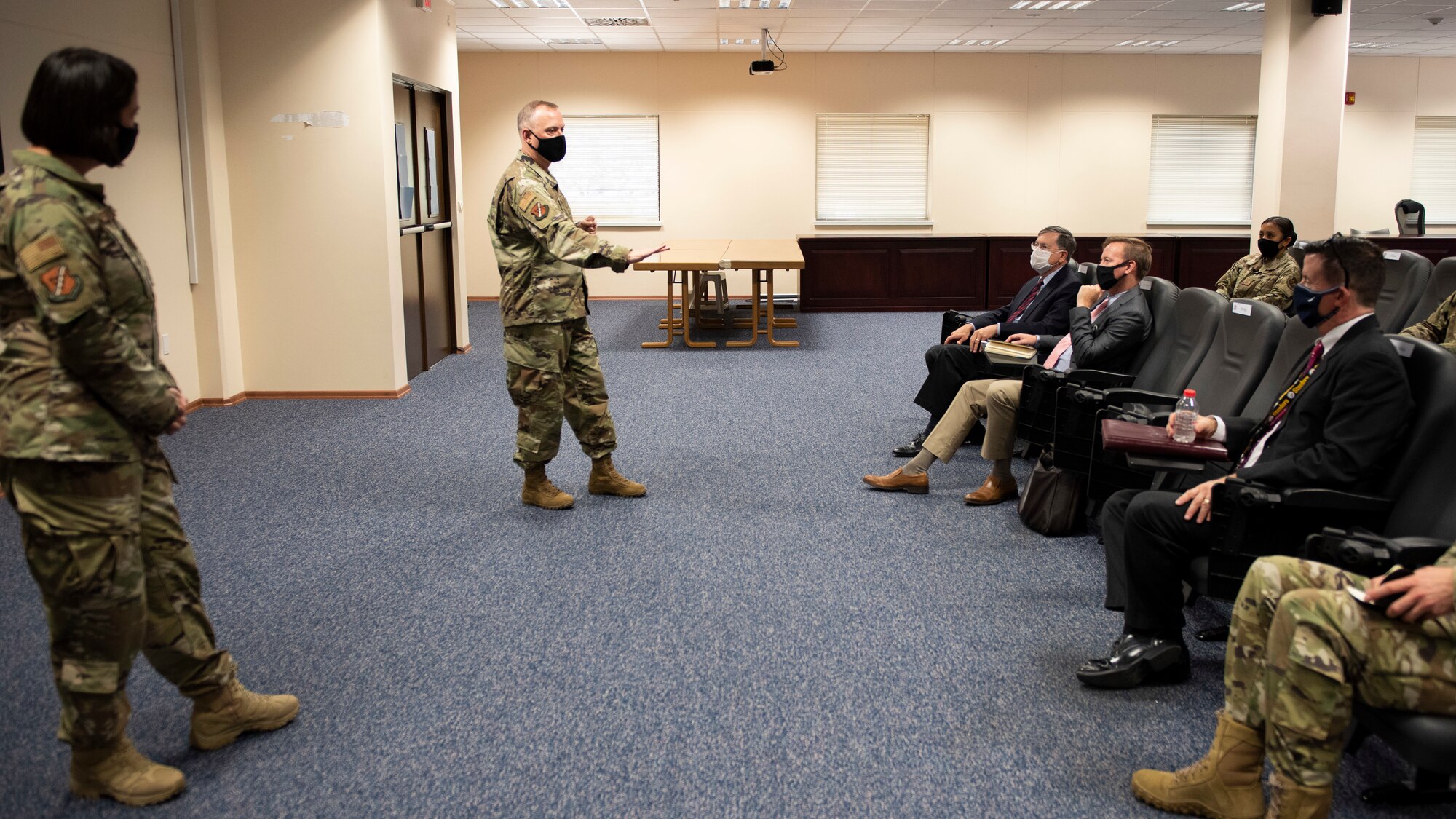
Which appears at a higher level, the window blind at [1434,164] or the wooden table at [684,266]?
the window blind at [1434,164]

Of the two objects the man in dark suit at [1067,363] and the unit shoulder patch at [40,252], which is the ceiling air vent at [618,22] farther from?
the unit shoulder patch at [40,252]

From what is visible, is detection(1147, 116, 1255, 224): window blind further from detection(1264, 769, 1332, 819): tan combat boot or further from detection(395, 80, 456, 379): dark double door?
detection(1264, 769, 1332, 819): tan combat boot

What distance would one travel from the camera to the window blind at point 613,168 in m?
12.4

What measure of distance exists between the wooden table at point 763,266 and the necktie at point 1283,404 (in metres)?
5.64

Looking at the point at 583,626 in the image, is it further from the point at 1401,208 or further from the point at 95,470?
the point at 1401,208

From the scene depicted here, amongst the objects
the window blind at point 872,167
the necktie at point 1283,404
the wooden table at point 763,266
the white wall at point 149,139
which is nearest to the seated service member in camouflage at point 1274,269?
the necktie at point 1283,404

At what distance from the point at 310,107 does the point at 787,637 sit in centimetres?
484

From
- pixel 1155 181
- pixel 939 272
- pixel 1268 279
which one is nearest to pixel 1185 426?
pixel 1268 279

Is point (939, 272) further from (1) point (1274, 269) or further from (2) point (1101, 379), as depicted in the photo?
(2) point (1101, 379)

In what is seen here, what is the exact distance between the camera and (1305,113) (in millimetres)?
7801

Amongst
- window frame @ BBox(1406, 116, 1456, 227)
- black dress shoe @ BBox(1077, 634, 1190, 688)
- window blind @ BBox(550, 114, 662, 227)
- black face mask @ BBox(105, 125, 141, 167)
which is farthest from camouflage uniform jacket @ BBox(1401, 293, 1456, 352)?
window frame @ BBox(1406, 116, 1456, 227)

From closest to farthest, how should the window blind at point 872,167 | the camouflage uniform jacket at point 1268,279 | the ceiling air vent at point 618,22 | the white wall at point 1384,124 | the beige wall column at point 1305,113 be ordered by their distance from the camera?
1. the camouflage uniform jacket at point 1268,279
2. the beige wall column at point 1305,113
3. the ceiling air vent at point 618,22
4. the window blind at point 872,167
5. the white wall at point 1384,124

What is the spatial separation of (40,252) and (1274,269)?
582 centimetres

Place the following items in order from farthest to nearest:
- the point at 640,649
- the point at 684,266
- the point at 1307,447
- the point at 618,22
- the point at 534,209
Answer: the point at 618,22, the point at 684,266, the point at 534,209, the point at 640,649, the point at 1307,447
